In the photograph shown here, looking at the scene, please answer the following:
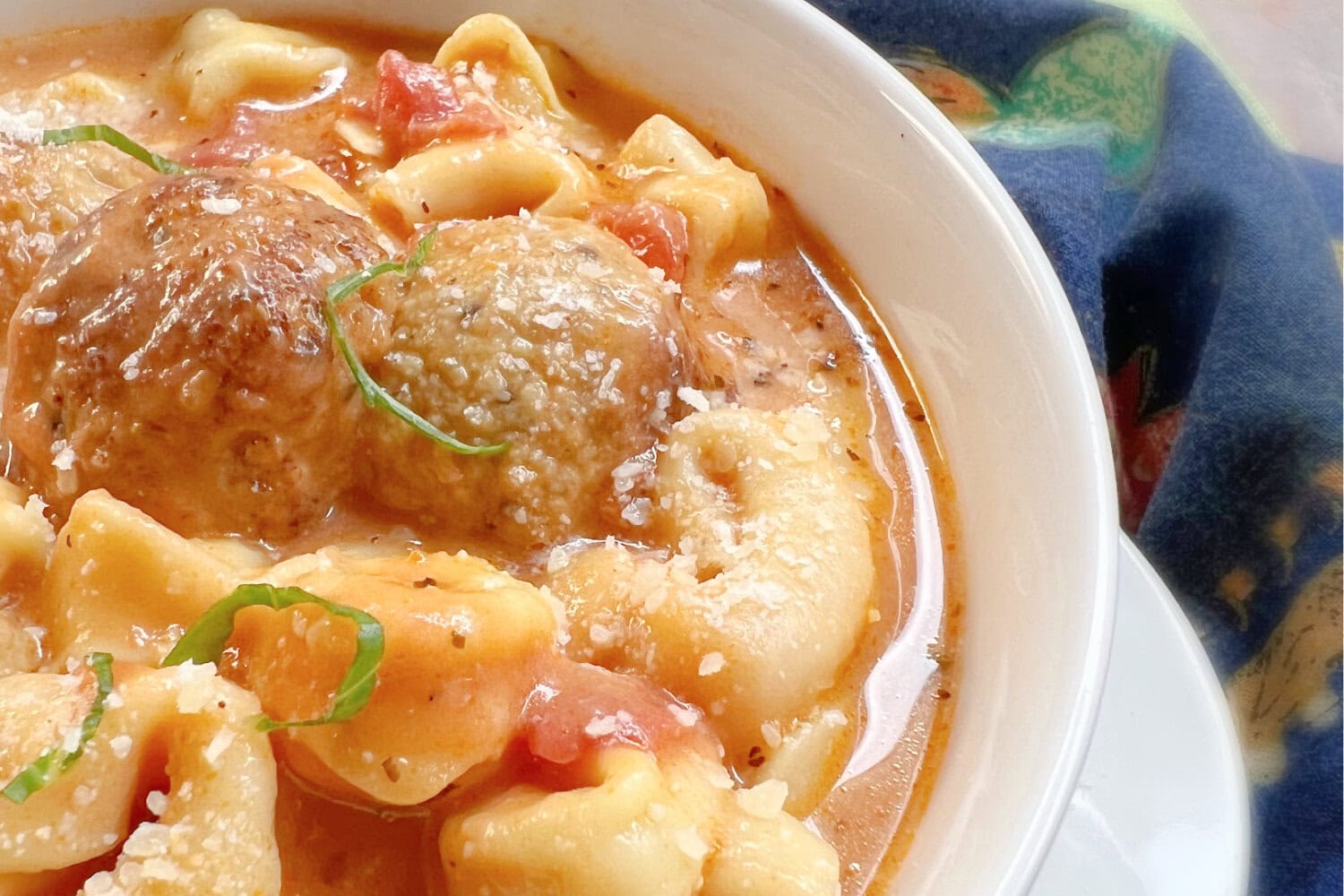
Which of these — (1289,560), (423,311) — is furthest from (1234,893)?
(423,311)

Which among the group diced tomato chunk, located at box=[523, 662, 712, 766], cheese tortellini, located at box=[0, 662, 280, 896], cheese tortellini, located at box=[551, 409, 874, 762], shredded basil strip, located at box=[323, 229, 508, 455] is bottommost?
cheese tortellini, located at box=[0, 662, 280, 896]

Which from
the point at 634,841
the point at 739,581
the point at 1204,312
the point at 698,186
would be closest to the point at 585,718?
the point at 634,841

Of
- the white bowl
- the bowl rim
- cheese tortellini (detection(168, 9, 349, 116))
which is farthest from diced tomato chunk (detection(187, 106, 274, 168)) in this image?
the bowl rim

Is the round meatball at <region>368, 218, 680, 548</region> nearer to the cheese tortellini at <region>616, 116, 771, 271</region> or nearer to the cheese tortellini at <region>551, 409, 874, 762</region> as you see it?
the cheese tortellini at <region>551, 409, 874, 762</region>

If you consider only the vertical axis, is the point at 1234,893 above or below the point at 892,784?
below

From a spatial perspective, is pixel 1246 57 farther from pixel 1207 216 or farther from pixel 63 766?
pixel 63 766

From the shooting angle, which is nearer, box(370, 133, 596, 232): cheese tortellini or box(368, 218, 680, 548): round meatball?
box(368, 218, 680, 548): round meatball

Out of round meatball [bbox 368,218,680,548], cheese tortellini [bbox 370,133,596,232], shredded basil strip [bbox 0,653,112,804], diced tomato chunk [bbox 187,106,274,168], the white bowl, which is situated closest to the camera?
shredded basil strip [bbox 0,653,112,804]
